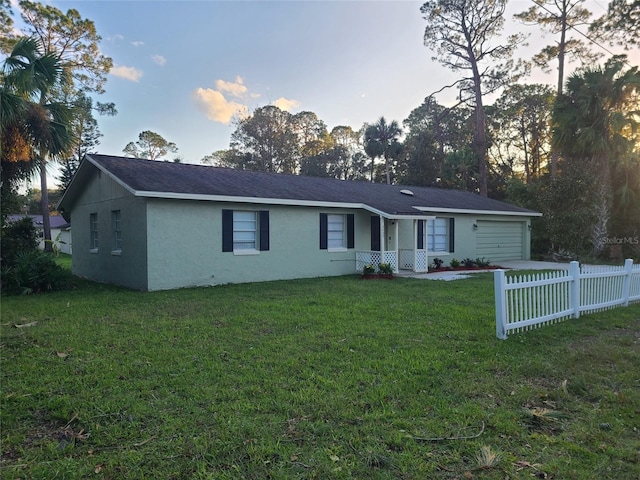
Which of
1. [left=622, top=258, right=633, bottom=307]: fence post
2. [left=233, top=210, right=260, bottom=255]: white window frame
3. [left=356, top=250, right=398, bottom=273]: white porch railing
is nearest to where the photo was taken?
[left=622, top=258, right=633, bottom=307]: fence post

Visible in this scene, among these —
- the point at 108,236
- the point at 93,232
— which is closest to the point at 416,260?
the point at 108,236

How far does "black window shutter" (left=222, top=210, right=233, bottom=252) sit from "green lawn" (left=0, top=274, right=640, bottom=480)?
5002mm

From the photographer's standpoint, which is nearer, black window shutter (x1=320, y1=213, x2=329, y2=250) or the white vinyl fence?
the white vinyl fence

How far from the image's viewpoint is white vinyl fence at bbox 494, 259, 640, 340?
5816 millimetres

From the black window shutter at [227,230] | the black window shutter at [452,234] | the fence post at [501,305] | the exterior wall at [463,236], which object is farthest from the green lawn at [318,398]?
Answer: the black window shutter at [452,234]

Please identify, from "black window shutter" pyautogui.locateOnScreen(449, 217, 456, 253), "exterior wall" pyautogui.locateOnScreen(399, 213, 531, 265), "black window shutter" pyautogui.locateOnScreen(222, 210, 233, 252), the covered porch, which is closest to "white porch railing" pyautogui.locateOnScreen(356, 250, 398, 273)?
the covered porch

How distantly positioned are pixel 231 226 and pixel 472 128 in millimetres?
31536

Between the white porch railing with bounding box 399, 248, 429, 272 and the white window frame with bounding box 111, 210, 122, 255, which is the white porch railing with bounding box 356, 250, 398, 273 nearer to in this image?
the white porch railing with bounding box 399, 248, 429, 272

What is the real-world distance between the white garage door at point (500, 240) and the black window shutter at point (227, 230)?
462 inches

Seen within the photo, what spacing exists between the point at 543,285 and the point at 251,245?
8.47 meters

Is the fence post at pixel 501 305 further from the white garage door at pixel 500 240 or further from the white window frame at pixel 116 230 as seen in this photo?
the white garage door at pixel 500 240

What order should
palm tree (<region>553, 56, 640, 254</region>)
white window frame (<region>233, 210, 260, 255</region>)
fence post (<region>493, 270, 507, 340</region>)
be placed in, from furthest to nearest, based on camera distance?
palm tree (<region>553, 56, 640, 254</region>)
white window frame (<region>233, 210, 260, 255</region>)
fence post (<region>493, 270, 507, 340</region>)

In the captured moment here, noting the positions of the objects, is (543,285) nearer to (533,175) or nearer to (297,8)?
(297,8)

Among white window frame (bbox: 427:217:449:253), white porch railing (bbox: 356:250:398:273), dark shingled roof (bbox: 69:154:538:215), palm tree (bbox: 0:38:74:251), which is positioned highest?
palm tree (bbox: 0:38:74:251)
